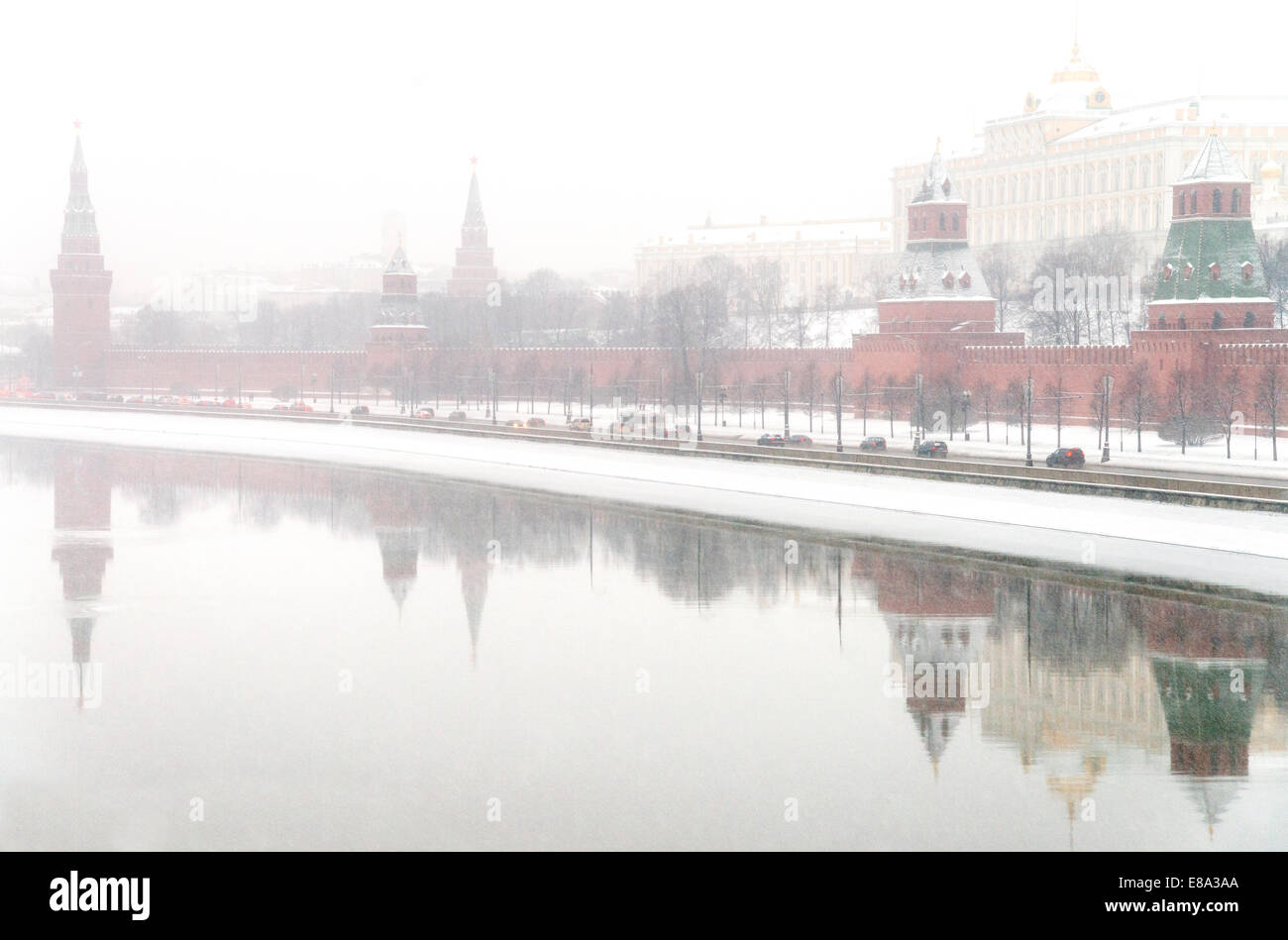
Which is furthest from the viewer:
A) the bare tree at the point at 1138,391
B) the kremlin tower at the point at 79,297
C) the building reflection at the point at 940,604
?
the kremlin tower at the point at 79,297

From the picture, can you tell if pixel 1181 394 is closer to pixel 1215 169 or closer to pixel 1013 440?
pixel 1013 440

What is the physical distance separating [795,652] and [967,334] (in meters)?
31.4

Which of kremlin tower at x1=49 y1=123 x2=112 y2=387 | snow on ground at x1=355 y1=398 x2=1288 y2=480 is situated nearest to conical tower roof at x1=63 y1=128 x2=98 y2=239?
kremlin tower at x1=49 y1=123 x2=112 y2=387

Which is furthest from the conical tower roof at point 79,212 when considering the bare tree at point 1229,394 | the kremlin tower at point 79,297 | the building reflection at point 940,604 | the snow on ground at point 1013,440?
the bare tree at point 1229,394

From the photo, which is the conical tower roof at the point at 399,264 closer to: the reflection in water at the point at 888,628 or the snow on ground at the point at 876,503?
the snow on ground at the point at 876,503

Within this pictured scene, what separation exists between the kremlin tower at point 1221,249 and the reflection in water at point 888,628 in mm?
17588

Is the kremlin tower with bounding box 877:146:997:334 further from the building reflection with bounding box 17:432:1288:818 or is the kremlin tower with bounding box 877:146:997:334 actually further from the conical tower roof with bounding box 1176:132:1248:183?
the building reflection with bounding box 17:432:1288:818

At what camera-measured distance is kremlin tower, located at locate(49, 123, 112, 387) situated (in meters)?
71.4

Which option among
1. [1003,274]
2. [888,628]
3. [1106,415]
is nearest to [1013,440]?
[1106,415]

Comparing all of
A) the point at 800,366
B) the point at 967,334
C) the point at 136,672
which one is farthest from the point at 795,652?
the point at 800,366

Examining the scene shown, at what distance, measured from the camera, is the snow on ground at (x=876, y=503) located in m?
22.5

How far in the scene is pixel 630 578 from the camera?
21750mm

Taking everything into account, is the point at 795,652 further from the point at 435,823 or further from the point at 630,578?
the point at 435,823

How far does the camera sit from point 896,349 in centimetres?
4728
